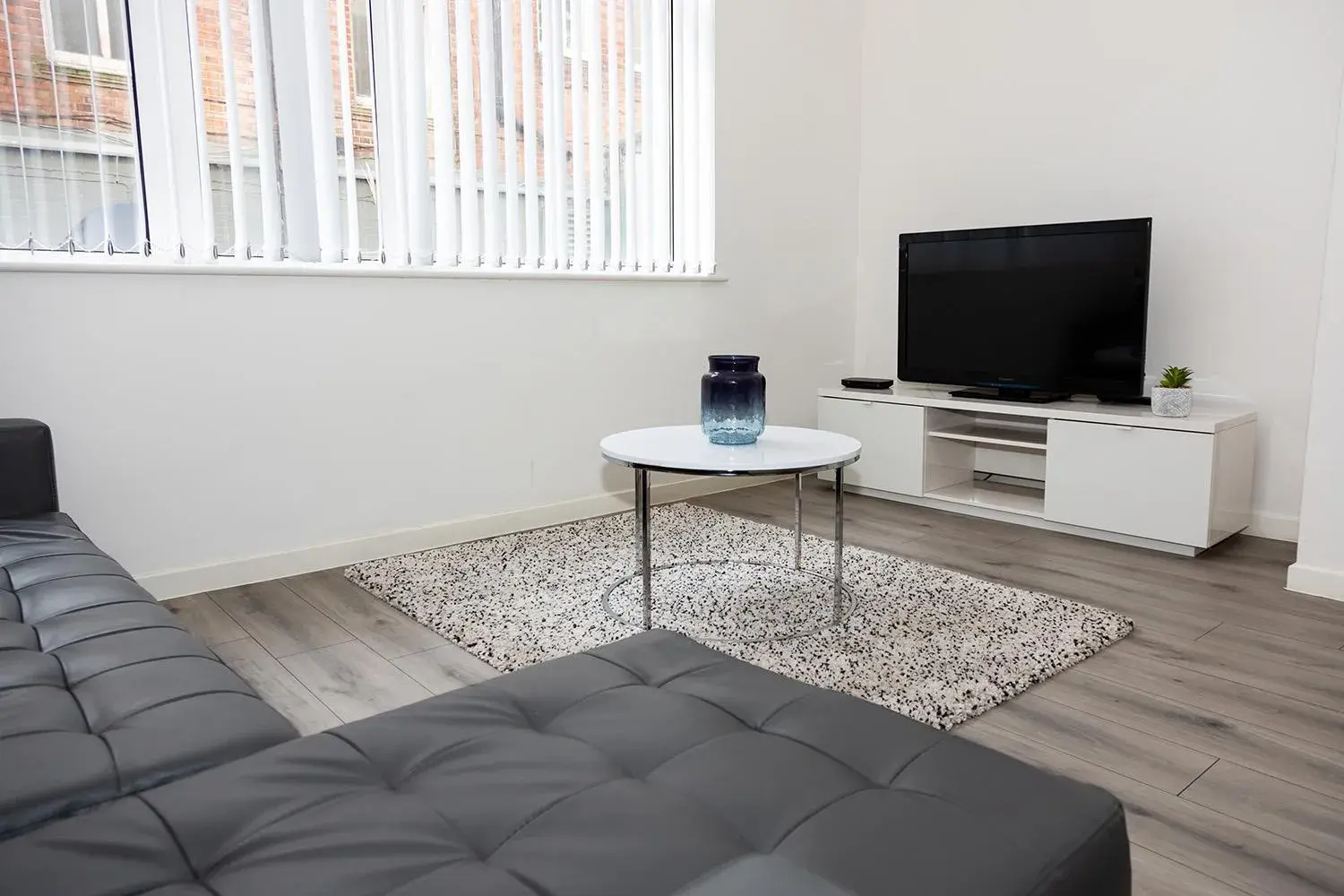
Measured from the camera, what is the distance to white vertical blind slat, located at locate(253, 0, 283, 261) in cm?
288

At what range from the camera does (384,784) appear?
1054 millimetres

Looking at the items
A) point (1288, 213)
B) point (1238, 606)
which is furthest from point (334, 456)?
point (1288, 213)

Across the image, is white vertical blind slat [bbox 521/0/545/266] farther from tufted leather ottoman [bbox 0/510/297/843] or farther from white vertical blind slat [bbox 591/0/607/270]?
tufted leather ottoman [bbox 0/510/297/843]

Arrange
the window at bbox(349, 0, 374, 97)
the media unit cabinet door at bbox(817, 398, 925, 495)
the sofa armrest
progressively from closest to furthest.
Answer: the sofa armrest → the window at bbox(349, 0, 374, 97) → the media unit cabinet door at bbox(817, 398, 925, 495)

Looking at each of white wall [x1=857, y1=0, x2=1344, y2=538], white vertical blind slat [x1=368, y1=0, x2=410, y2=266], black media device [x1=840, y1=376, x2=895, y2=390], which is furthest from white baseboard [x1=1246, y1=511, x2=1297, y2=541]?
white vertical blind slat [x1=368, y1=0, x2=410, y2=266]

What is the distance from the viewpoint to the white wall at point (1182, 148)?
3.37 meters

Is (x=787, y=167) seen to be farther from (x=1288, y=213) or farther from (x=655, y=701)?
(x=655, y=701)

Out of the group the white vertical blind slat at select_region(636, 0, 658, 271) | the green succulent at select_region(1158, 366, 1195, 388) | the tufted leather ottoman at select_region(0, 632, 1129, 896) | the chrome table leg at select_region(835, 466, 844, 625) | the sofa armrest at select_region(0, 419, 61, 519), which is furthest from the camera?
the white vertical blind slat at select_region(636, 0, 658, 271)

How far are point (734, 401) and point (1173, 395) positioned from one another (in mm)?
1768

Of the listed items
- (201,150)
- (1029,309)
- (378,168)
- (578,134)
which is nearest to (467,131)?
(378,168)

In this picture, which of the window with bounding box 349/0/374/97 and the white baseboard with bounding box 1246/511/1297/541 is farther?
the white baseboard with bounding box 1246/511/1297/541

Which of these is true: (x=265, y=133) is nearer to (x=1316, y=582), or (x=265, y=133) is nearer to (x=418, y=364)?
(x=418, y=364)

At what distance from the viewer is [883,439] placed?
417cm

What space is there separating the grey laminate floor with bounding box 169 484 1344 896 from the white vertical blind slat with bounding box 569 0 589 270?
5.44 feet
